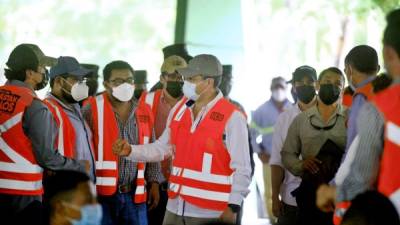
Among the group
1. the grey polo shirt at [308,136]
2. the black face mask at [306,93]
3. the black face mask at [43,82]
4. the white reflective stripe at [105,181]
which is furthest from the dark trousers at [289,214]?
the black face mask at [43,82]

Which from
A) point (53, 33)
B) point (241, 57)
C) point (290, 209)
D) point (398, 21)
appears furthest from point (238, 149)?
point (53, 33)

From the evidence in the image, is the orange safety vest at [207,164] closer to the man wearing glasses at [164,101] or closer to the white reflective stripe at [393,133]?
the man wearing glasses at [164,101]

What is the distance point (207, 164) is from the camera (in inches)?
259

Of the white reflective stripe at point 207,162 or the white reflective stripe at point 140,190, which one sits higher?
the white reflective stripe at point 207,162

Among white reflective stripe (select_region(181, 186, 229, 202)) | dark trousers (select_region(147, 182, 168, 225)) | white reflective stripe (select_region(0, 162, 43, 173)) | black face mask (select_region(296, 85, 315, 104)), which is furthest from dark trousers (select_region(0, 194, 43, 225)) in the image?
black face mask (select_region(296, 85, 315, 104))

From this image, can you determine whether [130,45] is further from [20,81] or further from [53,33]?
[20,81]

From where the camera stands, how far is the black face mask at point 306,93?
7.97m

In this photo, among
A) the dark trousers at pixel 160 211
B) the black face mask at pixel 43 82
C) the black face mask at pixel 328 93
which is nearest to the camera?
the black face mask at pixel 43 82

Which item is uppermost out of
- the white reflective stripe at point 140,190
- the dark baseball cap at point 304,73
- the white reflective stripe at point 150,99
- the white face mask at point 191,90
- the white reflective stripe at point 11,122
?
the dark baseball cap at point 304,73

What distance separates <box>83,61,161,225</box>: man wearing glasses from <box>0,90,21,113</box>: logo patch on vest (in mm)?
1004

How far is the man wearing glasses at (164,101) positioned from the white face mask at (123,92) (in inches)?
25.4

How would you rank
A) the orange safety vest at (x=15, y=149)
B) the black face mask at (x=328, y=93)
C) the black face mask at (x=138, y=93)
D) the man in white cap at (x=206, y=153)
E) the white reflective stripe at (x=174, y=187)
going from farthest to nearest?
the black face mask at (x=138, y=93)
the black face mask at (x=328, y=93)
the white reflective stripe at (x=174, y=187)
the orange safety vest at (x=15, y=149)
the man in white cap at (x=206, y=153)

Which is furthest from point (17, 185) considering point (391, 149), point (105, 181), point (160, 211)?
point (391, 149)

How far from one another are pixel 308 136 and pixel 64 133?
1.74m
